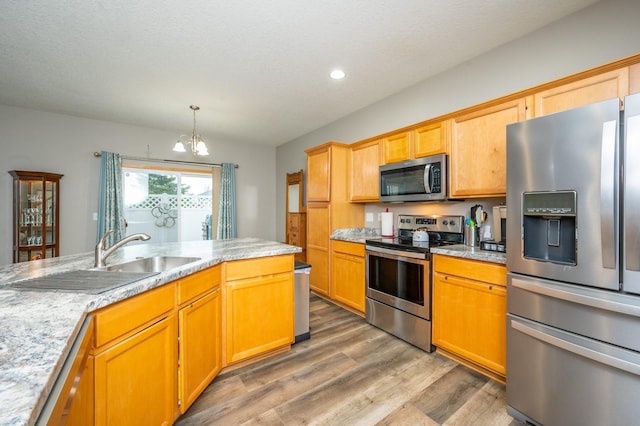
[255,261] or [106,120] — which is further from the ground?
[106,120]

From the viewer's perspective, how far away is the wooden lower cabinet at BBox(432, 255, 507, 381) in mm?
1944

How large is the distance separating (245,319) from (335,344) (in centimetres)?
91

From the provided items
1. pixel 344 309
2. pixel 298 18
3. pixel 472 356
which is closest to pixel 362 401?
pixel 472 356

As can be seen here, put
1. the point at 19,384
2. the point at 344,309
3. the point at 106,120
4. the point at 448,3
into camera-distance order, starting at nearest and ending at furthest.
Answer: the point at 19,384 → the point at 448,3 → the point at 344,309 → the point at 106,120

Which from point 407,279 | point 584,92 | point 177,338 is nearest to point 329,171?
point 407,279

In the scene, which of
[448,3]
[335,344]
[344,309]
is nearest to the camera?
[448,3]

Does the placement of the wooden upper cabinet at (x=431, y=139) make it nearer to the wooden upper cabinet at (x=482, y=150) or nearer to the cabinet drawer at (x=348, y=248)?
the wooden upper cabinet at (x=482, y=150)

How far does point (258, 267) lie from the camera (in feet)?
7.18

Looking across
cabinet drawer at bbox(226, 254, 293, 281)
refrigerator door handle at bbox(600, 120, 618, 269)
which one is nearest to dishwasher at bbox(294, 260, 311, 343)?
cabinet drawer at bbox(226, 254, 293, 281)

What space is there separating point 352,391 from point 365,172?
240 cm

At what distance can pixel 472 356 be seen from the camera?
2.11m

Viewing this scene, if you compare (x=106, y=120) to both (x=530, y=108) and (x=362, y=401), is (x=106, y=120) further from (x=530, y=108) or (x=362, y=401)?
(x=530, y=108)

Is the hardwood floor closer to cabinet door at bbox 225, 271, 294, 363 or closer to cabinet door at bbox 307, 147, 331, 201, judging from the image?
cabinet door at bbox 225, 271, 294, 363

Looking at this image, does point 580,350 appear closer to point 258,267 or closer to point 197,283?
point 258,267
